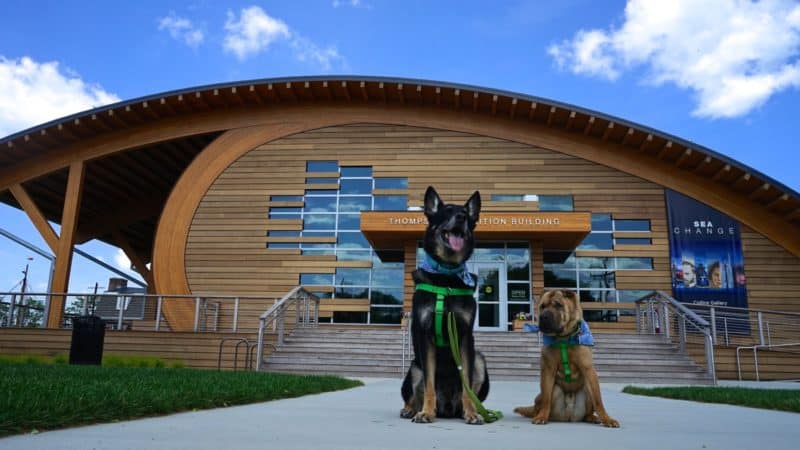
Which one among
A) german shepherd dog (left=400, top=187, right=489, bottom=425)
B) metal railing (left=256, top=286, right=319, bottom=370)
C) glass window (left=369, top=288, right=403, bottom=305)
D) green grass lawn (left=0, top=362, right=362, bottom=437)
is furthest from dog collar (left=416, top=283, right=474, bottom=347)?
glass window (left=369, top=288, right=403, bottom=305)

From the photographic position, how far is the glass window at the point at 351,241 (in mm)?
18547

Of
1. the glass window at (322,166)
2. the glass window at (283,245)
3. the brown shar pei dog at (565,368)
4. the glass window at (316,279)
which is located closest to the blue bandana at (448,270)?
the brown shar pei dog at (565,368)

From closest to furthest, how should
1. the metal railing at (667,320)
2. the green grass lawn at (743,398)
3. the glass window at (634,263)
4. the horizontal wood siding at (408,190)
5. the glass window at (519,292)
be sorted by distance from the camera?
the green grass lawn at (743,398) → the metal railing at (667,320) → the glass window at (519,292) → the glass window at (634,263) → the horizontal wood siding at (408,190)

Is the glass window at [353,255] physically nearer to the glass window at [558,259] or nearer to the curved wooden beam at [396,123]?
the curved wooden beam at [396,123]

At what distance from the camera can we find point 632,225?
1786 centimetres

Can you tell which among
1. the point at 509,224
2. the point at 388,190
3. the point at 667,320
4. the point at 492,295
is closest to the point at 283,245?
the point at 388,190

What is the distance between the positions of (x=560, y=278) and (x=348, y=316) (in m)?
6.80

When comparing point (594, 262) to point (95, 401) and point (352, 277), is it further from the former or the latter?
point (95, 401)

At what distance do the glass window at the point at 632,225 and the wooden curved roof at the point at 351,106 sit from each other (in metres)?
1.43

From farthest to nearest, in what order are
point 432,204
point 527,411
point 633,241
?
point 633,241 < point 527,411 < point 432,204

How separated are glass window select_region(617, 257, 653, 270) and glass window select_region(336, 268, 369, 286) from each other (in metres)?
7.97

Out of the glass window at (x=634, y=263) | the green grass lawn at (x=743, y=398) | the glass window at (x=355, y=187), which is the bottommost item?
the green grass lawn at (x=743, y=398)

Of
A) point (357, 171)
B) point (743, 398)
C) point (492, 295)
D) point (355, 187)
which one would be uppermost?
point (357, 171)

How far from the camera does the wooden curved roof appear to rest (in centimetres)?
1733
